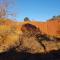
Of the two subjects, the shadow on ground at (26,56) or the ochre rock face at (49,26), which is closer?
the shadow on ground at (26,56)

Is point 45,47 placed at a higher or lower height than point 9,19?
lower

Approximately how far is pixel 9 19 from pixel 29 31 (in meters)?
5.32

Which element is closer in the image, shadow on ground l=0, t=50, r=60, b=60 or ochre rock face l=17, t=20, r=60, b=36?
shadow on ground l=0, t=50, r=60, b=60

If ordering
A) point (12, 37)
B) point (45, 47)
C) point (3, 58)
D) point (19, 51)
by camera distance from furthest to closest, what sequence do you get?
point (12, 37), point (45, 47), point (19, 51), point (3, 58)

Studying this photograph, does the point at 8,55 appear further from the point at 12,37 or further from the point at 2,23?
the point at 2,23

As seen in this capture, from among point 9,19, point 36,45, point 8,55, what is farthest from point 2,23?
point 8,55

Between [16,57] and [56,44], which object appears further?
[56,44]

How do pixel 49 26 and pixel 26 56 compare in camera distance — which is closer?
pixel 26 56

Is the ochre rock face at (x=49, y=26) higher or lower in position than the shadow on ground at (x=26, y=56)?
higher

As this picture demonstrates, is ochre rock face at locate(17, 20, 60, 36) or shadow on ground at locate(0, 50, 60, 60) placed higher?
ochre rock face at locate(17, 20, 60, 36)

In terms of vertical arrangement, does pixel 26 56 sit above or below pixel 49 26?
below

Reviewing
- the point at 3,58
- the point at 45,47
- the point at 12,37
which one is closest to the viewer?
the point at 3,58

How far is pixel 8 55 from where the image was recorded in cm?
1378

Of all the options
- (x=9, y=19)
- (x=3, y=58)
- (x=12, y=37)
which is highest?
(x=9, y=19)
